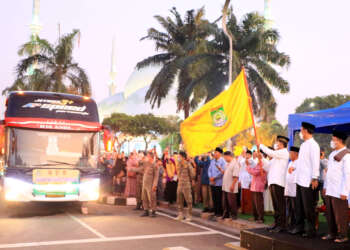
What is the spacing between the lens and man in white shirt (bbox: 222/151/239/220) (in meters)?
10.4

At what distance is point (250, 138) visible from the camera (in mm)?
57312

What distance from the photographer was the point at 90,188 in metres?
11.3

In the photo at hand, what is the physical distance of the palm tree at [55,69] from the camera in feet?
81.3

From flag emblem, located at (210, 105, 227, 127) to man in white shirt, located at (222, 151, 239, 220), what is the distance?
5.29 feet

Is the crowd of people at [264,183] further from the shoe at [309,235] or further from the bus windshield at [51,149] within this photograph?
the bus windshield at [51,149]

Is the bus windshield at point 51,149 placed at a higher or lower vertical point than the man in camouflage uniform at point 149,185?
higher

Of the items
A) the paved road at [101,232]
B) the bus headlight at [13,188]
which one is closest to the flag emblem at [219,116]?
the paved road at [101,232]

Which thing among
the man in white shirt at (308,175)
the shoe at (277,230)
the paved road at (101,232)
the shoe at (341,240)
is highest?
the man in white shirt at (308,175)

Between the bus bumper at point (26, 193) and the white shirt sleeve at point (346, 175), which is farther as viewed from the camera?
the bus bumper at point (26, 193)

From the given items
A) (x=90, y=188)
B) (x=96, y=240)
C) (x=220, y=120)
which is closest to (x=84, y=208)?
(x=90, y=188)

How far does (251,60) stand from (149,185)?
15.5m

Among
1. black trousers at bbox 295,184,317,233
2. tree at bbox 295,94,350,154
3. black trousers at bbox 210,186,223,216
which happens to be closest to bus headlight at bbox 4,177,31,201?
black trousers at bbox 210,186,223,216

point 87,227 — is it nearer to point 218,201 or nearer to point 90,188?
point 90,188

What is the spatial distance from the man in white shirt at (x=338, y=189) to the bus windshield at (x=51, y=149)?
21.9 feet
